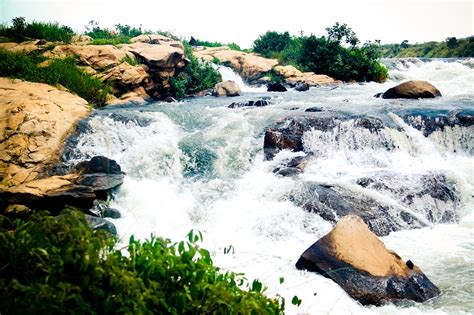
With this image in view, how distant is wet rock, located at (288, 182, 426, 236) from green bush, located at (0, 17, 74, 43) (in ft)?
49.3

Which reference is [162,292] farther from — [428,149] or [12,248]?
[428,149]

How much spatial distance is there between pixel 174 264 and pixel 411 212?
5999mm

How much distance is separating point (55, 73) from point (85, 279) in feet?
41.6

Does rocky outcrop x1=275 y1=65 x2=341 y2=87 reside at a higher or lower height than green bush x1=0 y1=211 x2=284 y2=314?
higher

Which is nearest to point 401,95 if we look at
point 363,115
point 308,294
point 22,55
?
point 363,115

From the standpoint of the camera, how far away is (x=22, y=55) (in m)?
12.9

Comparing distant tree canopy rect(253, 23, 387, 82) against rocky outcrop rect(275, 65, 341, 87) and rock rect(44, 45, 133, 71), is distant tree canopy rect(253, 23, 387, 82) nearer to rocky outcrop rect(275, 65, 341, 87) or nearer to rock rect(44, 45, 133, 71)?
rocky outcrop rect(275, 65, 341, 87)

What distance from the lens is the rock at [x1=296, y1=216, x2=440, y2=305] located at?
4.28 meters

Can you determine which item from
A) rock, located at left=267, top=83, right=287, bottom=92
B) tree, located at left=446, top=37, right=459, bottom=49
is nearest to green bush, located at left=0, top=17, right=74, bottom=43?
rock, located at left=267, top=83, right=287, bottom=92

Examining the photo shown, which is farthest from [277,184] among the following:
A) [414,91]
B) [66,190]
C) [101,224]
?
[414,91]

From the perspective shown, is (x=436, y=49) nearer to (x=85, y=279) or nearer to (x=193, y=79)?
(x=193, y=79)

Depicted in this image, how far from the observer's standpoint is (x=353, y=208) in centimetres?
671

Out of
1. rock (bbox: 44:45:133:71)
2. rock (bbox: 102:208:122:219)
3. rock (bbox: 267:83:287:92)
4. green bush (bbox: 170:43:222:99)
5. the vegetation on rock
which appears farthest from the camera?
the vegetation on rock

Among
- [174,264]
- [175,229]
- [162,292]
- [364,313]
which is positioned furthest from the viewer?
[175,229]
